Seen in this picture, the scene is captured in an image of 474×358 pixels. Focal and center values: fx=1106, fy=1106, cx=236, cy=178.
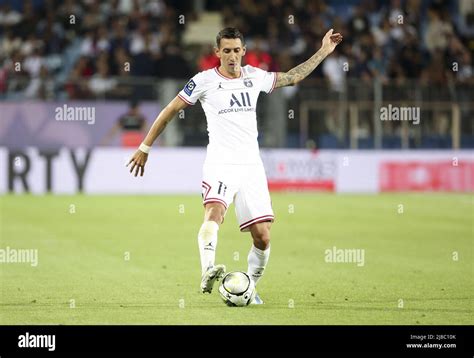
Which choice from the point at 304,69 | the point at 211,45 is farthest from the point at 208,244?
the point at 211,45

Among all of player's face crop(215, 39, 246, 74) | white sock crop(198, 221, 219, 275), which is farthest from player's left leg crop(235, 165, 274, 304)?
player's face crop(215, 39, 246, 74)

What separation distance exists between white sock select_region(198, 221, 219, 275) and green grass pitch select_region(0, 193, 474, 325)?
466mm

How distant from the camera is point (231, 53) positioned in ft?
34.3

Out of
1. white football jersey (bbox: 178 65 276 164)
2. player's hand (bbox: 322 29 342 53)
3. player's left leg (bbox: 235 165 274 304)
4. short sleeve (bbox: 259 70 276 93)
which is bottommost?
player's left leg (bbox: 235 165 274 304)

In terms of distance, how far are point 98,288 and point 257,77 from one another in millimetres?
2971

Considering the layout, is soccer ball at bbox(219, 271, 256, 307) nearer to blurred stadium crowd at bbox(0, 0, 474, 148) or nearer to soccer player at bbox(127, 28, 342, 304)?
soccer player at bbox(127, 28, 342, 304)

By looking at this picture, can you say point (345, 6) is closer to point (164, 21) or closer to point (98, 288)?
point (164, 21)

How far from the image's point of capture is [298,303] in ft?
35.6

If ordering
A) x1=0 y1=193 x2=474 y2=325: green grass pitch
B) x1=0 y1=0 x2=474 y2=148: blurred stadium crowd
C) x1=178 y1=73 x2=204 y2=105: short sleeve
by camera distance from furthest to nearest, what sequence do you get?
x1=0 y1=0 x2=474 y2=148: blurred stadium crowd < x1=178 y1=73 x2=204 y2=105: short sleeve < x1=0 y1=193 x2=474 y2=325: green grass pitch

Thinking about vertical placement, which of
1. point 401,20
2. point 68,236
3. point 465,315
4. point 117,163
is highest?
point 401,20

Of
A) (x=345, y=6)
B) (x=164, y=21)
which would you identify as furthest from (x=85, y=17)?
(x=345, y=6)

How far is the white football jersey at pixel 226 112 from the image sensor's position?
10633 millimetres

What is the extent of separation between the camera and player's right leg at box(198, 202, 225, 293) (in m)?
9.80

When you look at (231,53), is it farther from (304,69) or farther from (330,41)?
(330,41)
